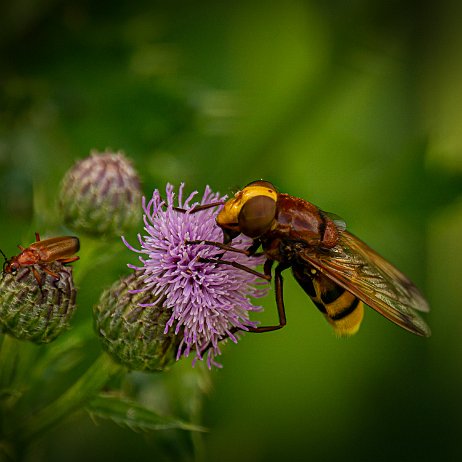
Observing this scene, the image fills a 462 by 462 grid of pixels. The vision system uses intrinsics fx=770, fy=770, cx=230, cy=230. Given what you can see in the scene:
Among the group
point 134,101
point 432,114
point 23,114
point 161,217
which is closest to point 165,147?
point 134,101

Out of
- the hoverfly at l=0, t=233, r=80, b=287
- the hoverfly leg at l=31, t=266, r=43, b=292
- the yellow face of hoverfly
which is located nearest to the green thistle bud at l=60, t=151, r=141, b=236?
the hoverfly at l=0, t=233, r=80, b=287

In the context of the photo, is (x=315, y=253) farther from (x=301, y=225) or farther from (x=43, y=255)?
(x=43, y=255)

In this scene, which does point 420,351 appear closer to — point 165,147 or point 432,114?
point 432,114

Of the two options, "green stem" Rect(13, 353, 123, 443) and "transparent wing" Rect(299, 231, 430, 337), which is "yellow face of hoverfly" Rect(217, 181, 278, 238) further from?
"green stem" Rect(13, 353, 123, 443)

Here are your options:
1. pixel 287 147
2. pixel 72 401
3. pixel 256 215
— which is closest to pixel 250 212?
pixel 256 215

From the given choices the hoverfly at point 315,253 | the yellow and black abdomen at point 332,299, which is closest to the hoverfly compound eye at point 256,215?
the hoverfly at point 315,253

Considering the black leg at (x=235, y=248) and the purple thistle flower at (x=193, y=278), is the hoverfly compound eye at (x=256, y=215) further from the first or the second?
the purple thistle flower at (x=193, y=278)
